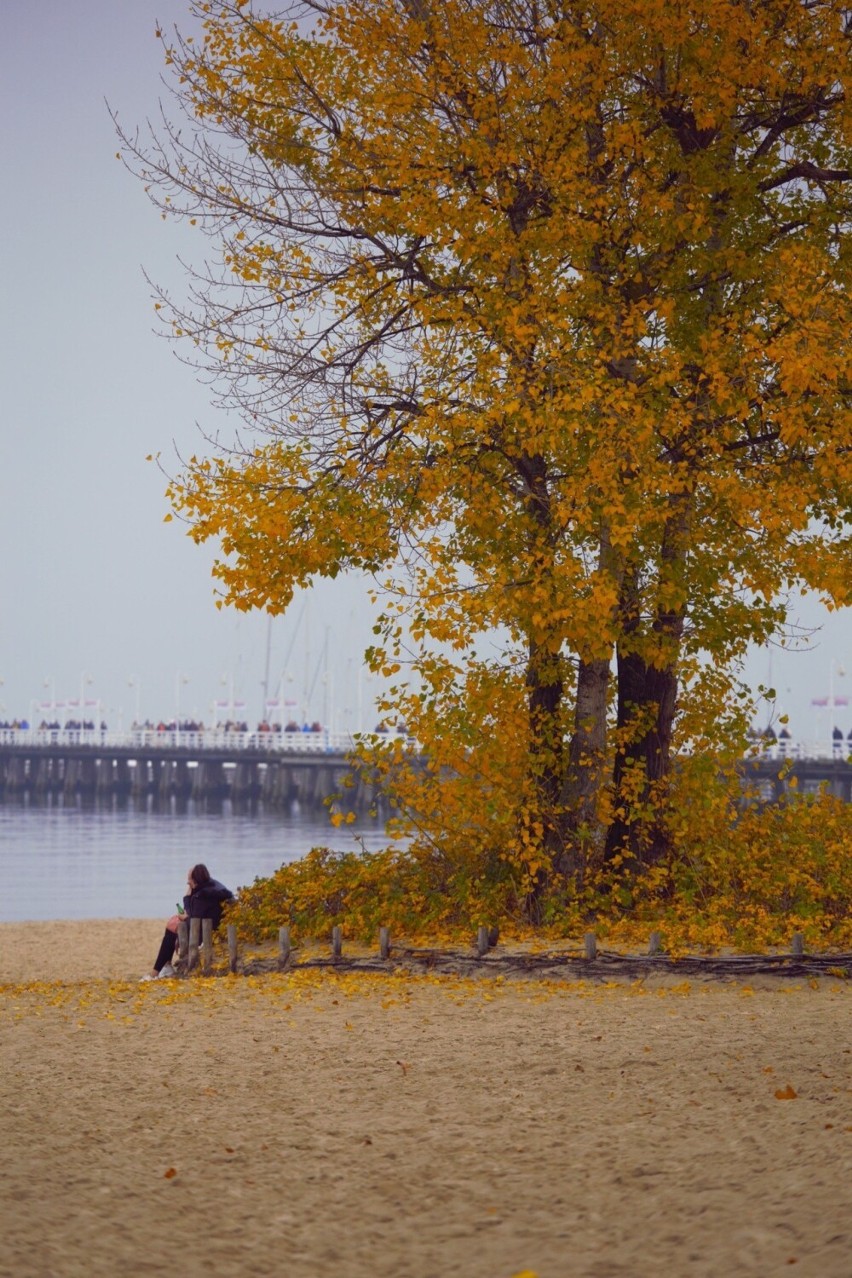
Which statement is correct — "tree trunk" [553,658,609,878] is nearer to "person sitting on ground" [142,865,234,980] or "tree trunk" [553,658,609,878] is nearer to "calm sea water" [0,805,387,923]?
"person sitting on ground" [142,865,234,980]

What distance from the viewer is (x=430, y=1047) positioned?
9.38 meters

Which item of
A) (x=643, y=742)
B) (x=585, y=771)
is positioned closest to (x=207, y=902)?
(x=585, y=771)

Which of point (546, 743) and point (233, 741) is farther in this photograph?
point (233, 741)

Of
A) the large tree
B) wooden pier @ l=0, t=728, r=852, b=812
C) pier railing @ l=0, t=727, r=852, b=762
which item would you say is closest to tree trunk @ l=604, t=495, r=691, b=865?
the large tree

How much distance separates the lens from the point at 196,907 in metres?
15.8

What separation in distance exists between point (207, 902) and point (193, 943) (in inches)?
17.8

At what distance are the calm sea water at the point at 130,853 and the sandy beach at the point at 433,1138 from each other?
47.3 feet

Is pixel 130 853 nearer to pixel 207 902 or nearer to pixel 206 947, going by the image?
pixel 207 902

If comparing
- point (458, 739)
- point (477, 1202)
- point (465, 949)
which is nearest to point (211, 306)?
point (458, 739)

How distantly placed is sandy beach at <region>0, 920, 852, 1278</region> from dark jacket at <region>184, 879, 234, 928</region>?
4.01 meters

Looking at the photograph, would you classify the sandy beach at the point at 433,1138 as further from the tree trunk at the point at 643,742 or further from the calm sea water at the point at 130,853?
the calm sea water at the point at 130,853

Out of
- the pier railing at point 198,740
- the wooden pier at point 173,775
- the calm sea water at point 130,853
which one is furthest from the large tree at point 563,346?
the wooden pier at point 173,775

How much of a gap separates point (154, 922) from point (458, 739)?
18.7 m

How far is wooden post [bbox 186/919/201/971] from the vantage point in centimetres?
1583
